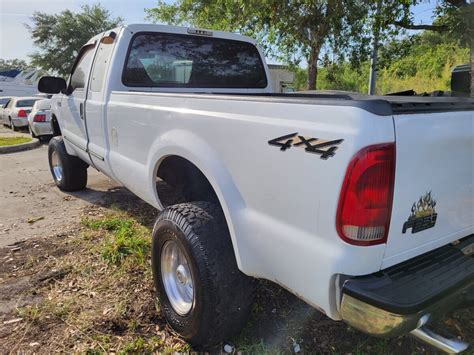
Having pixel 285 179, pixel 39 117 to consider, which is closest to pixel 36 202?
pixel 285 179

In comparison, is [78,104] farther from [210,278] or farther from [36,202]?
[210,278]

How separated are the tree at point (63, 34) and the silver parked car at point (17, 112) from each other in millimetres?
17070

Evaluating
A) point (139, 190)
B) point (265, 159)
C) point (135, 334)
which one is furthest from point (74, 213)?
point (265, 159)

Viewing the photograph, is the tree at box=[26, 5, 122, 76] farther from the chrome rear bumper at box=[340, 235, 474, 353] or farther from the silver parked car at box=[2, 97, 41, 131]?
the chrome rear bumper at box=[340, 235, 474, 353]

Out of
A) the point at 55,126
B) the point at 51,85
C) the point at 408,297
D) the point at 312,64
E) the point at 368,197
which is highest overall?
the point at 312,64

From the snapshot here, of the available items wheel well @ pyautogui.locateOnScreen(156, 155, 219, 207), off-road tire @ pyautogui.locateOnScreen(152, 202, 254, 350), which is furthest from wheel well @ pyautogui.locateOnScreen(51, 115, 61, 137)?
off-road tire @ pyautogui.locateOnScreen(152, 202, 254, 350)

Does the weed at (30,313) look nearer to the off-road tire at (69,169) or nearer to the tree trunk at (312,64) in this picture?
the off-road tire at (69,169)

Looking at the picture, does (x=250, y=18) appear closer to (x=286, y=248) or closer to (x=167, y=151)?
(x=167, y=151)

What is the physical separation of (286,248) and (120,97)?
2230 millimetres

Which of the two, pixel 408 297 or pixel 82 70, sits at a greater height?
pixel 82 70

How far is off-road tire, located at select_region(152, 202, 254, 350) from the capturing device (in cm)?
217

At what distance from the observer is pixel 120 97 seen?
335 cm

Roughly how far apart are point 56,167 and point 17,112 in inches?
461

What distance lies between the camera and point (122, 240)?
12.3 ft
